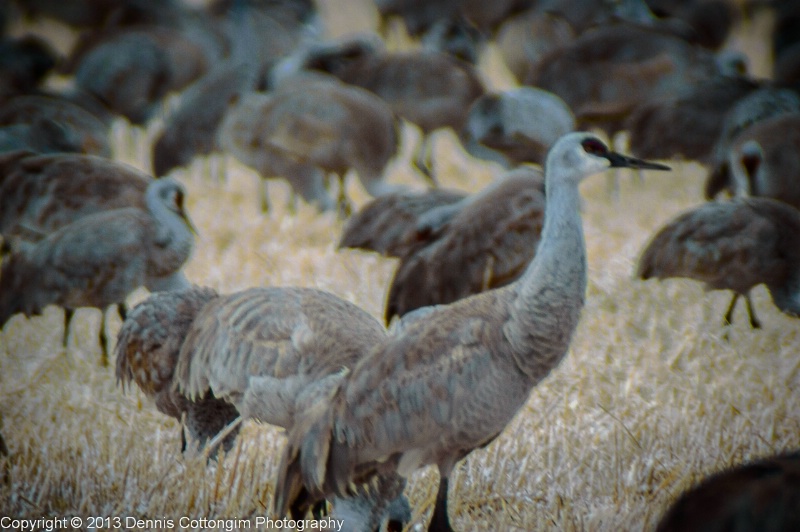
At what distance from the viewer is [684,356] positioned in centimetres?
414

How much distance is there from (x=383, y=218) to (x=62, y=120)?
89.9 inches

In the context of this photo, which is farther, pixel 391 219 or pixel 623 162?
pixel 391 219

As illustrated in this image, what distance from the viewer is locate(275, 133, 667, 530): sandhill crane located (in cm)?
262

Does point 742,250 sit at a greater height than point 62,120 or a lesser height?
greater

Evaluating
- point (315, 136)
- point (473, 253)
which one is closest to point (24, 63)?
point (315, 136)

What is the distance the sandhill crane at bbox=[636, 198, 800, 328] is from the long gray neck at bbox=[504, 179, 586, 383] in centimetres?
184

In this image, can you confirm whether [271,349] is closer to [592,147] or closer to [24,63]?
[592,147]

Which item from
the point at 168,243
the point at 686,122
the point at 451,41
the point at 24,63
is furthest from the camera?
the point at 451,41

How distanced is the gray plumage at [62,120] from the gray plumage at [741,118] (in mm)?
3357

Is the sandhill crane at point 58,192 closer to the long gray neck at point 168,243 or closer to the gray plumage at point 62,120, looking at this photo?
the long gray neck at point 168,243

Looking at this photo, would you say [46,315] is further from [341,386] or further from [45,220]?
A: [341,386]

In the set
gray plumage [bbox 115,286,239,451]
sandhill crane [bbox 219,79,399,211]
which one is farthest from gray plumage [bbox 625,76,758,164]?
gray plumage [bbox 115,286,239,451]

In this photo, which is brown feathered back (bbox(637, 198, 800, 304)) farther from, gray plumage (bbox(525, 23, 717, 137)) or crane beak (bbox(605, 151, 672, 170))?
gray plumage (bbox(525, 23, 717, 137))

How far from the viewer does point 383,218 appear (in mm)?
4887
